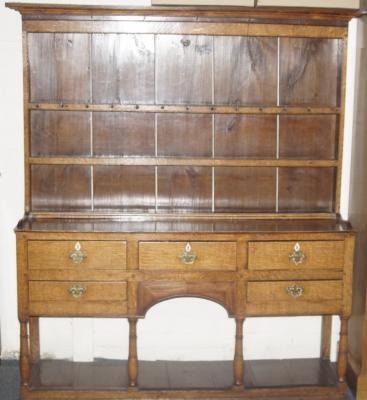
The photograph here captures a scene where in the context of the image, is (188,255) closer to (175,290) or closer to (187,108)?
(175,290)

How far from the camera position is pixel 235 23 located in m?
3.06

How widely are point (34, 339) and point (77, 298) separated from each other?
1.97 feet

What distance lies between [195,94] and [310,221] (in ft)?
2.83

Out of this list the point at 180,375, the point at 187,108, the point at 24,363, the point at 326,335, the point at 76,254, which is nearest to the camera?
the point at 76,254

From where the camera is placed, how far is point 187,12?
2.98 meters

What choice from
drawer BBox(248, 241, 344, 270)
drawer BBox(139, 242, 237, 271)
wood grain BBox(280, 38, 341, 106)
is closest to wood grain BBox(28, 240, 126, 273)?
drawer BBox(139, 242, 237, 271)

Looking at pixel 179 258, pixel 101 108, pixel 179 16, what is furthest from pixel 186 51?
pixel 179 258

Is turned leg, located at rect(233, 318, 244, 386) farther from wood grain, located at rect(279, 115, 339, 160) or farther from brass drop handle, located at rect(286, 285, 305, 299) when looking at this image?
wood grain, located at rect(279, 115, 339, 160)

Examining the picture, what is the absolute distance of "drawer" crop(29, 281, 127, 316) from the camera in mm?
2871

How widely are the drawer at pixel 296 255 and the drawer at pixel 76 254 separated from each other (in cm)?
62

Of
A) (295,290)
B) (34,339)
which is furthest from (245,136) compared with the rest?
(34,339)

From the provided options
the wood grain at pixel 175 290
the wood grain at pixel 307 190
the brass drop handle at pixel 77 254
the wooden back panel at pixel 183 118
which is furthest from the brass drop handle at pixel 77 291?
the wood grain at pixel 307 190

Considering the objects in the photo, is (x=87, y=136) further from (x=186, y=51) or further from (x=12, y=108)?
(x=186, y=51)

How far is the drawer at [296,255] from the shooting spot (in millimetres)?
2896
